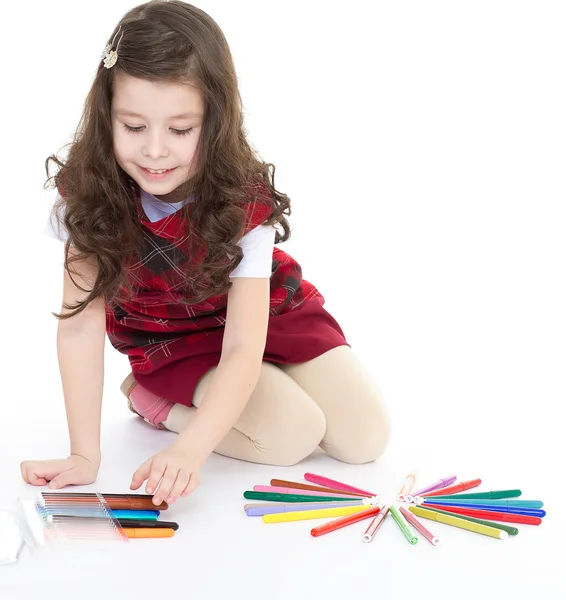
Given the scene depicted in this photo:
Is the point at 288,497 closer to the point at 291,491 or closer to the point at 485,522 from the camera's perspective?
the point at 291,491

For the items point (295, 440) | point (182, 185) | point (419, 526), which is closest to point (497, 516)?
point (419, 526)

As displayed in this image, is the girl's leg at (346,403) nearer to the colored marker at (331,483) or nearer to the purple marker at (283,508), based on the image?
the colored marker at (331,483)

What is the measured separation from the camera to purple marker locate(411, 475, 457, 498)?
1496 millimetres

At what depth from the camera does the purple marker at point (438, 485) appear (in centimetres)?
150

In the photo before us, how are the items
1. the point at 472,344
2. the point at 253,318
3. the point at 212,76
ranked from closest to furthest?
1. the point at 212,76
2. the point at 253,318
3. the point at 472,344

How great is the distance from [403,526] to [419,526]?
0.02 metres

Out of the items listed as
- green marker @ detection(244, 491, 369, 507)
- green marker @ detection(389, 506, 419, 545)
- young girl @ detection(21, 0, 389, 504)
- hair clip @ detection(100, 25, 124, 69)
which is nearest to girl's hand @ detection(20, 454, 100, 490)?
young girl @ detection(21, 0, 389, 504)

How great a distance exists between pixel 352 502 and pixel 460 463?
0.97 ft

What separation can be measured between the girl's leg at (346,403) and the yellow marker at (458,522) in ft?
0.75

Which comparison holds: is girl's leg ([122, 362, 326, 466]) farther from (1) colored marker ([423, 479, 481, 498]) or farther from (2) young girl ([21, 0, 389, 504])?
A: (1) colored marker ([423, 479, 481, 498])

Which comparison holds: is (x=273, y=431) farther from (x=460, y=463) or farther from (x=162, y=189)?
(x=162, y=189)

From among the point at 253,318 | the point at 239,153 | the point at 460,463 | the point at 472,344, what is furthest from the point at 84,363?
the point at 472,344

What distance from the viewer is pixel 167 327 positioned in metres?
1.67

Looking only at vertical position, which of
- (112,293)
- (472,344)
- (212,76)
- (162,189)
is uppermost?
(212,76)
